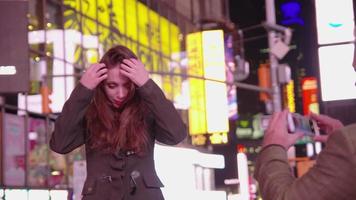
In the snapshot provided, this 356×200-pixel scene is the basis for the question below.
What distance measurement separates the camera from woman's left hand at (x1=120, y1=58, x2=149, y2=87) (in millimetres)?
3477

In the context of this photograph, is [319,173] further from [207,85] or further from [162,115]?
[207,85]

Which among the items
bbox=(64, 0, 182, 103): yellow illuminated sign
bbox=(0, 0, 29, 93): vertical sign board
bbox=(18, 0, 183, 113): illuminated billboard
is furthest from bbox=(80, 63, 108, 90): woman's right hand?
bbox=(64, 0, 182, 103): yellow illuminated sign

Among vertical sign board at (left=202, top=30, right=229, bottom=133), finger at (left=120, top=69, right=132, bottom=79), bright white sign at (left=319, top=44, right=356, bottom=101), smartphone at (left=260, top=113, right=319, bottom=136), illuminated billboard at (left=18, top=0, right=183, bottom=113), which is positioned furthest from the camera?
vertical sign board at (left=202, top=30, right=229, bottom=133)

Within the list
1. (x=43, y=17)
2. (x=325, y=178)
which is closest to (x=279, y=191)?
(x=325, y=178)

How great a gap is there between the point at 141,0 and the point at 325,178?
25793mm

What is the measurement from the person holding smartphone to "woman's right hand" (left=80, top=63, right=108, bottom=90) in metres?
1.60

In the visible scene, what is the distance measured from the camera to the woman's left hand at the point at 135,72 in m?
3.48

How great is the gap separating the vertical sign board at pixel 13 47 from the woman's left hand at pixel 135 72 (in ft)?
13.3

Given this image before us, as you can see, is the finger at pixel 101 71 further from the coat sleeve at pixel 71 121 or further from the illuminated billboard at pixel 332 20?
the illuminated billboard at pixel 332 20

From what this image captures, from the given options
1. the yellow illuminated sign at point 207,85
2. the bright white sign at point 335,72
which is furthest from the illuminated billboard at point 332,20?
the yellow illuminated sign at point 207,85

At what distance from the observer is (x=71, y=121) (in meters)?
3.54

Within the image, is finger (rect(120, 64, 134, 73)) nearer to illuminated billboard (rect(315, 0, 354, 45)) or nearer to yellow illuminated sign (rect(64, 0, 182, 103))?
illuminated billboard (rect(315, 0, 354, 45))

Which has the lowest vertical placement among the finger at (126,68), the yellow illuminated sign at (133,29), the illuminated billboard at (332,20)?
the finger at (126,68)

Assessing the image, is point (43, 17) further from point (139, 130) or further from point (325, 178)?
point (325, 178)
